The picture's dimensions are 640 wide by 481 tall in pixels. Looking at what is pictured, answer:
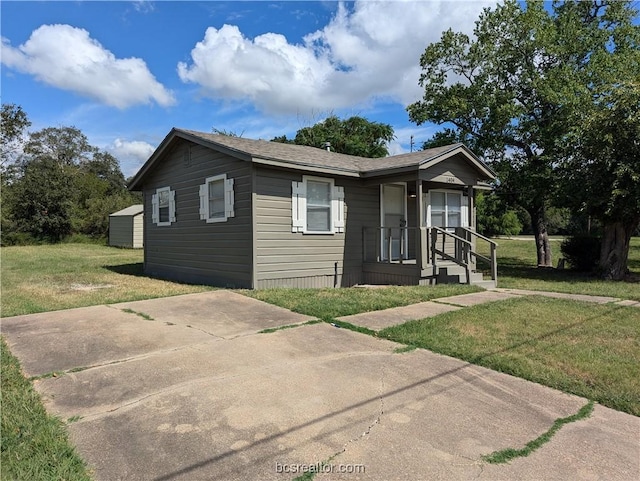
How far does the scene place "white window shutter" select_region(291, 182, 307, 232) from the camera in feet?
30.8

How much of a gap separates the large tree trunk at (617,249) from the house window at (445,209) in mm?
3963


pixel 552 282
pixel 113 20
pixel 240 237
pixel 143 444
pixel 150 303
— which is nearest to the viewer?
pixel 143 444

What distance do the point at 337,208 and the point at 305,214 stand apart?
3.14 ft

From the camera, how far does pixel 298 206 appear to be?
31.0ft

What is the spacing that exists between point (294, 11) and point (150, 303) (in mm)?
9299

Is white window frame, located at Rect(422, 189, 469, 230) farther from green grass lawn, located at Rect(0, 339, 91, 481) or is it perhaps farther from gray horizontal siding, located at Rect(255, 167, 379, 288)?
green grass lawn, located at Rect(0, 339, 91, 481)

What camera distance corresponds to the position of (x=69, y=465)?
2.40m

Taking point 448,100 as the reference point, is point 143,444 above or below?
below

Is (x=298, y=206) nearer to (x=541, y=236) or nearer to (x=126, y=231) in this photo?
(x=541, y=236)

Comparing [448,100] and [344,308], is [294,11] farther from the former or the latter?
[344,308]

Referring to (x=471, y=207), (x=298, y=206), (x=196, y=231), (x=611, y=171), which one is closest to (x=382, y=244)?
(x=471, y=207)

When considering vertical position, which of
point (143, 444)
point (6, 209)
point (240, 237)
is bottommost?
point (143, 444)

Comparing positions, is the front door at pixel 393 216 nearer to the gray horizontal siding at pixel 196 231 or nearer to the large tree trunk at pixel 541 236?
the gray horizontal siding at pixel 196 231

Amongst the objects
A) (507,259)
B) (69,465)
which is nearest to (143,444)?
(69,465)
